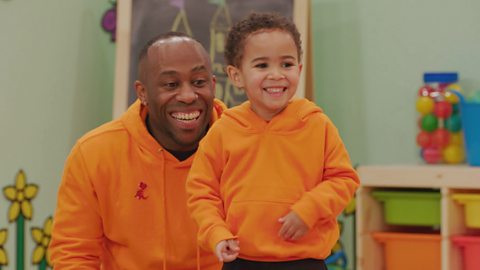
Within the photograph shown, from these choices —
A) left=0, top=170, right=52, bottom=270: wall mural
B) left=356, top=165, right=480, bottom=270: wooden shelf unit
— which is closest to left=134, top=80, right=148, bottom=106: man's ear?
left=356, top=165, right=480, bottom=270: wooden shelf unit

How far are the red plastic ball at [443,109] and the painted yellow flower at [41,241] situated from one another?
146cm

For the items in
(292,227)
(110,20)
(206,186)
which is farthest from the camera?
(110,20)

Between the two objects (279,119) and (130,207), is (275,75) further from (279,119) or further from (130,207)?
(130,207)

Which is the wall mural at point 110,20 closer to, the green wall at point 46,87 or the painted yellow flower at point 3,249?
the green wall at point 46,87

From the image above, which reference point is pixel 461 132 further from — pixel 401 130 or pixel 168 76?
pixel 168 76

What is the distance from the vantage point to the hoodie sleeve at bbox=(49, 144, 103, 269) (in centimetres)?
220

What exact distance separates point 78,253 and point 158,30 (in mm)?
1487

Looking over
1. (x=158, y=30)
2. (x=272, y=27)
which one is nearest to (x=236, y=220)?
(x=272, y=27)

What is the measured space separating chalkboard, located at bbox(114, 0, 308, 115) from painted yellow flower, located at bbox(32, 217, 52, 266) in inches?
19.6

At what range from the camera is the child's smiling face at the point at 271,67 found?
5.54 feet

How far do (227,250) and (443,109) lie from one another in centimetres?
173

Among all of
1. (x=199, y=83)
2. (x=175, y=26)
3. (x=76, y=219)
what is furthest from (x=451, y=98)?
(x=76, y=219)

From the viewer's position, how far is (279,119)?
5.63ft

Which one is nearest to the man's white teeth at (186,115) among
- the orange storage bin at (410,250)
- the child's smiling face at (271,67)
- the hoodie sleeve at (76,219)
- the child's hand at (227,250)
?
the hoodie sleeve at (76,219)
